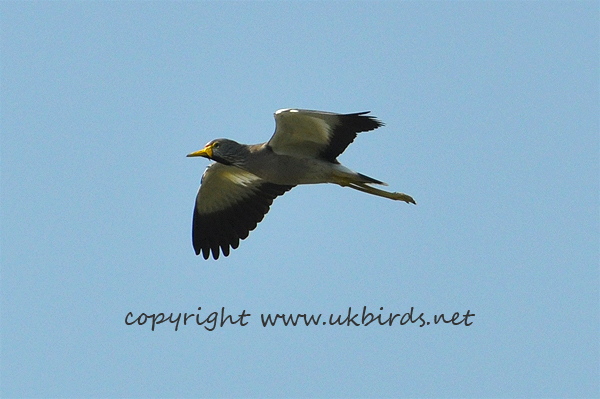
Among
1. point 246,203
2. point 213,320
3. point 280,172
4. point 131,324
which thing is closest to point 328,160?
point 280,172

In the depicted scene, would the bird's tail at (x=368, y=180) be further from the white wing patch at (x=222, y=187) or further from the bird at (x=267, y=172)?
the white wing patch at (x=222, y=187)

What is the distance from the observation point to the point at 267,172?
1185cm

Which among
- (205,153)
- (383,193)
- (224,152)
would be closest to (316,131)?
(224,152)

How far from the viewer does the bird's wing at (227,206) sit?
13094 millimetres

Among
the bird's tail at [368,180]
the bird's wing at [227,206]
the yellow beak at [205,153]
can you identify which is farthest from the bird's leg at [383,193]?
the yellow beak at [205,153]

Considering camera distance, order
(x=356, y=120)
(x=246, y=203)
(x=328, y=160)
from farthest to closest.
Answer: (x=246, y=203) → (x=328, y=160) → (x=356, y=120)

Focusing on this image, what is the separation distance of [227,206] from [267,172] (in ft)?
5.63

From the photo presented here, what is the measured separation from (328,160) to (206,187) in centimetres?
243

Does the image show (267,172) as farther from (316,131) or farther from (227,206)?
(227,206)

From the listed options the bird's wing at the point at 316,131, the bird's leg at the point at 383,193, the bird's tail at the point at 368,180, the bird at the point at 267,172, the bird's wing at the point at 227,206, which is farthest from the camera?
the bird's wing at the point at 227,206

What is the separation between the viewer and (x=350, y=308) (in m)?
12.2

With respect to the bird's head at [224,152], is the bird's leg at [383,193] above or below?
above

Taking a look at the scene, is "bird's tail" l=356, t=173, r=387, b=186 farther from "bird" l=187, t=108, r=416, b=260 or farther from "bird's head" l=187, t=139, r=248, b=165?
"bird's head" l=187, t=139, r=248, b=165

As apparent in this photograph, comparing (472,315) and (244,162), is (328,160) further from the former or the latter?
(472,315)
